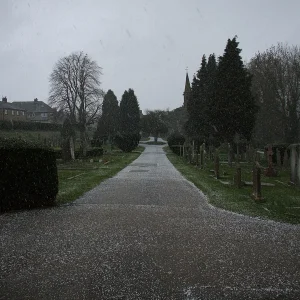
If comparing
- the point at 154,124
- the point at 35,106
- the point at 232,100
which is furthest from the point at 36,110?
the point at 232,100

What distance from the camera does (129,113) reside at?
273 feet

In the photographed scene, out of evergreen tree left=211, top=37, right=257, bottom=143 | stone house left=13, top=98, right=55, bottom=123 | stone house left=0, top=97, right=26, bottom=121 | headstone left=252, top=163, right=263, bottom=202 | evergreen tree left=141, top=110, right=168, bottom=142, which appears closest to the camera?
headstone left=252, top=163, right=263, bottom=202

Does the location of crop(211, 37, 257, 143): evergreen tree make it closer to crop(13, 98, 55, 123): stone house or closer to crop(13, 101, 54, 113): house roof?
crop(13, 98, 55, 123): stone house

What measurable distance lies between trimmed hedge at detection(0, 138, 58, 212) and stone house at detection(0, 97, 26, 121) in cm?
7500

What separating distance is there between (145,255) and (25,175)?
16.2ft

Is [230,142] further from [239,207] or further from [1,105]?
[1,105]

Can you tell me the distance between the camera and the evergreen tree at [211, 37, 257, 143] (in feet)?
101

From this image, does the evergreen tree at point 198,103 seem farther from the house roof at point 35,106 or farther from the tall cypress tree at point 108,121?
the house roof at point 35,106

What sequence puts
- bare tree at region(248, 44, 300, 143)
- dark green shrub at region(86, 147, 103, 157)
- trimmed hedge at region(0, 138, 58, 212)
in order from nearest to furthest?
trimmed hedge at region(0, 138, 58, 212) < bare tree at region(248, 44, 300, 143) < dark green shrub at region(86, 147, 103, 157)

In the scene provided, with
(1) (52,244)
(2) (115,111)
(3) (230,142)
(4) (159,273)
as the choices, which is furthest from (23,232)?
(2) (115,111)

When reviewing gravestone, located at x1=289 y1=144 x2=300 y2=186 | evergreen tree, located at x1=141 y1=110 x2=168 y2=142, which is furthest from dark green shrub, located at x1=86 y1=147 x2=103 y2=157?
evergreen tree, located at x1=141 y1=110 x2=168 y2=142

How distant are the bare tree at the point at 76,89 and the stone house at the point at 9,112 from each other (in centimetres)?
3127

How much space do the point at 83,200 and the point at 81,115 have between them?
1754 inches

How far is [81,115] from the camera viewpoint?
177 feet
